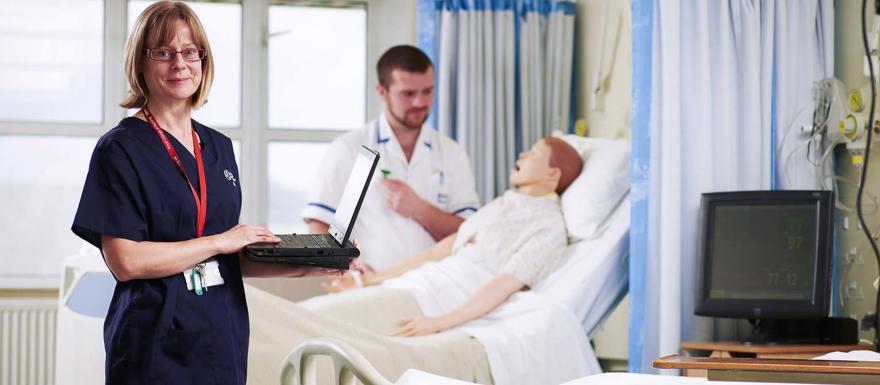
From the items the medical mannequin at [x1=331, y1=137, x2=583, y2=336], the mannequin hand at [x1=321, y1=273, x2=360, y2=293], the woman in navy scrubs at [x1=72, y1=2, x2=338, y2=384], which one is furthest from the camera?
the mannequin hand at [x1=321, y1=273, x2=360, y2=293]

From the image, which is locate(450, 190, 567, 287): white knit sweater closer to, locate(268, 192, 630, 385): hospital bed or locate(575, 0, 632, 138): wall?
locate(268, 192, 630, 385): hospital bed

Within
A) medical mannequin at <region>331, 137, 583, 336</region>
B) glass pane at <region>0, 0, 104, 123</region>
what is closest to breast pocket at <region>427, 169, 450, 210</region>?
medical mannequin at <region>331, 137, 583, 336</region>

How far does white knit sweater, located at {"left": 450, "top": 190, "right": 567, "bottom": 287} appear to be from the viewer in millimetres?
3266

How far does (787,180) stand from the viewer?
2.97 metres

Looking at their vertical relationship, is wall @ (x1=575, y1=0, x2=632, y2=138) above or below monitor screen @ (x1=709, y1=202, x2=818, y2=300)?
above

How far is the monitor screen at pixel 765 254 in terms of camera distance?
2.71 meters

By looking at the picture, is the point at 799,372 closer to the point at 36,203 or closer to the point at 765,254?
the point at 765,254

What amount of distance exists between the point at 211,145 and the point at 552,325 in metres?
1.52

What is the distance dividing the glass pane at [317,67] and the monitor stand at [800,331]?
263 centimetres

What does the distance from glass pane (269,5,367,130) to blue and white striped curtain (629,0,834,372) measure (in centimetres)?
227

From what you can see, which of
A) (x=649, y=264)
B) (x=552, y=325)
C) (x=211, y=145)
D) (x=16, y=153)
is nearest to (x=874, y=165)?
(x=649, y=264)

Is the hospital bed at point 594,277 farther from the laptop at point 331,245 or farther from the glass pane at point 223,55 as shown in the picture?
the glass pane at point 223,55

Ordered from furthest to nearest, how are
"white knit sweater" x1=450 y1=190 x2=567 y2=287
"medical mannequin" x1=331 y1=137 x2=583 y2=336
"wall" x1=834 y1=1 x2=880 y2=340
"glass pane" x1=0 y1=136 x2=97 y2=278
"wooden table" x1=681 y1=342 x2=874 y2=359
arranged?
"glass pane" x1=0 y1=136 x2=97 y2=278 → "white knit sweater" x1=450 y1=190 x2=567 y2=287 → "medical mannequin" x1=331 y1=137 x2=583 y2=336 → "wall" x1=834 y1=1 x2=880 y2=340 → "wooden table" x1=681 y1=342 x2=874 y2=359

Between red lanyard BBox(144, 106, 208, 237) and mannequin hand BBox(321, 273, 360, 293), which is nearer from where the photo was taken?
red lanyard BBox(144, 106, 208, 237)
